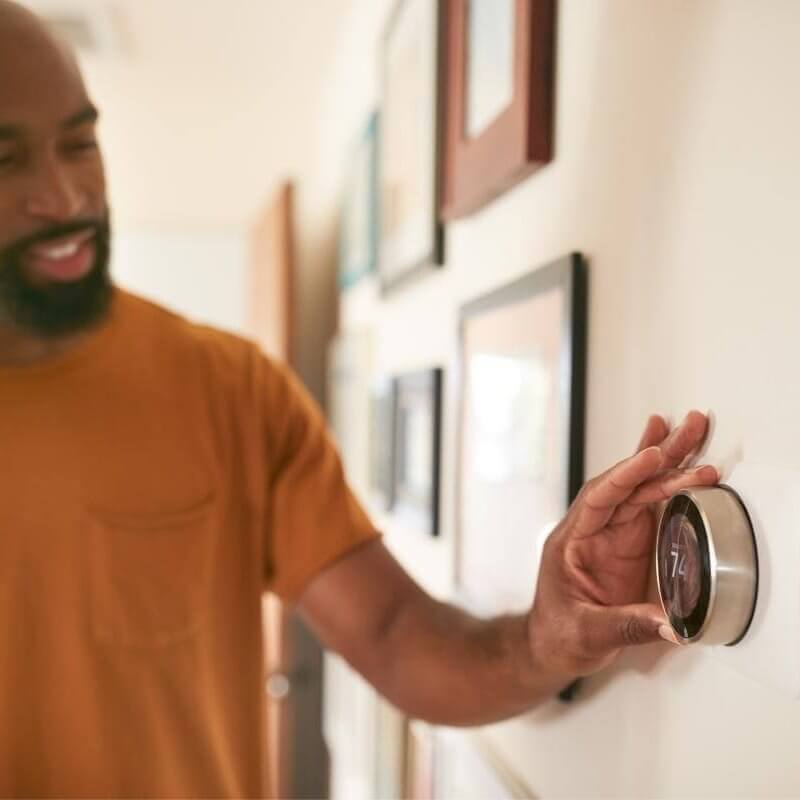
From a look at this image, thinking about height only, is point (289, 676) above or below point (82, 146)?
below

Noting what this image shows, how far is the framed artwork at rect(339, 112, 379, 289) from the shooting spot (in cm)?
145

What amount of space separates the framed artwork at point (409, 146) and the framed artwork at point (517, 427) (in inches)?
7.8

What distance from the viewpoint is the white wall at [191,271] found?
122 inches

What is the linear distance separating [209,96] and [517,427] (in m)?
1.63

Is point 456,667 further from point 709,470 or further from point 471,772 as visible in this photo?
point 709,470

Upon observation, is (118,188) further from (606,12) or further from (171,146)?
(606,12)

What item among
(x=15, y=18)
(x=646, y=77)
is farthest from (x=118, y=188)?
(x=646, y=77)

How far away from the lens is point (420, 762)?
41.7 inches

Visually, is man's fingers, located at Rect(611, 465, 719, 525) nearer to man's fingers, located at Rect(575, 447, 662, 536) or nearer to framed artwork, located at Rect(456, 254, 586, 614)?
man's fingers, located at Rect(575, 447, 662, 536)

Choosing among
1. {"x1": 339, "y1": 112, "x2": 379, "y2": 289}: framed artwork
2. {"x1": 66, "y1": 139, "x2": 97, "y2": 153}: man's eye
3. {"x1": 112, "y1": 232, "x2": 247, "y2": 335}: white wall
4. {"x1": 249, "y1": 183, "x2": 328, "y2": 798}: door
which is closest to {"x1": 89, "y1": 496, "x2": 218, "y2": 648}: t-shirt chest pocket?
{"x1": 66, "y1": 139, "x2": 97, "y2": 153}: man's eye

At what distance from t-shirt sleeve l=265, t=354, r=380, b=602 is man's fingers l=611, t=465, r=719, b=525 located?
388 millimetres

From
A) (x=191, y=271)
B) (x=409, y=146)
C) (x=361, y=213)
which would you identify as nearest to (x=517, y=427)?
(x=409, y=146)

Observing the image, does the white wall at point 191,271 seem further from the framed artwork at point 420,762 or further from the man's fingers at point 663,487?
the man's fingers at point 663,487

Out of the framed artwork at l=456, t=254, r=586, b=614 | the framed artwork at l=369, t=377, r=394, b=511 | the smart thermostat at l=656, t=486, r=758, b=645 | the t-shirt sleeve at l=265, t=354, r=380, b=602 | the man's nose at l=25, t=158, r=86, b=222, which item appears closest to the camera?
the smart thermostat at l=656, t=486, r=758, b=645
